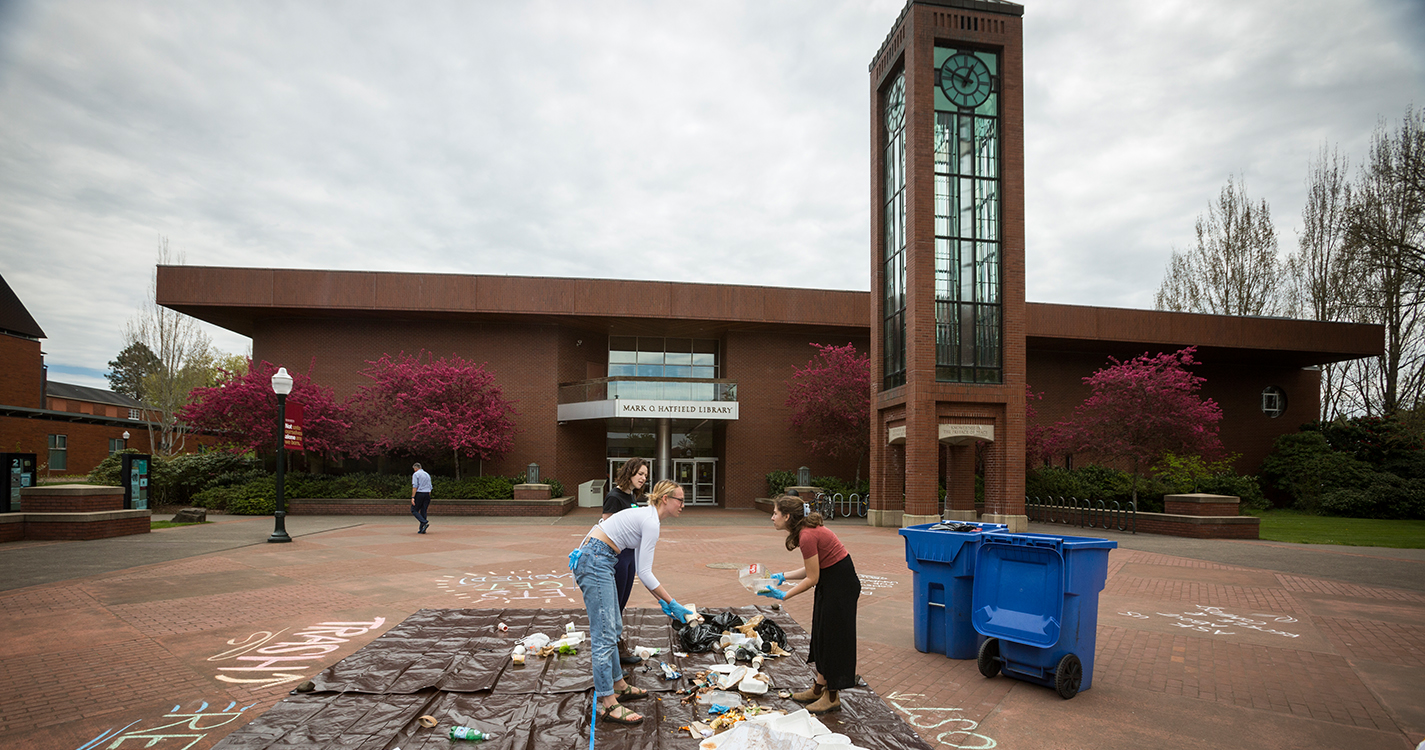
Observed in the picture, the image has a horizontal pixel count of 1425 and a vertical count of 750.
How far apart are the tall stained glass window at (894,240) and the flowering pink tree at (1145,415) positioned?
6.16m

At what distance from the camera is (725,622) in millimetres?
6934

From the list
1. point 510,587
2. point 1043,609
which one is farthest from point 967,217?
point 1043,609

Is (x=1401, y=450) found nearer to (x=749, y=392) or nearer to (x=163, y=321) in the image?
(x=749, y=392)

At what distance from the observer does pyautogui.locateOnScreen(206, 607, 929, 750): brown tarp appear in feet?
14.9

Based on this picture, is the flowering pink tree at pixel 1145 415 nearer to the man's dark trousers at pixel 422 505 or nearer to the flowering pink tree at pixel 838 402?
the flowering pink tree at pixel 838 402

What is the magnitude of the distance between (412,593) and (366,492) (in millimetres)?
17565

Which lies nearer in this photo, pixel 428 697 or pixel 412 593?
pixel 428 697

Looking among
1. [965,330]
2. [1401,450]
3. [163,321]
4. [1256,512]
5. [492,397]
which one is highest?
[163,321]

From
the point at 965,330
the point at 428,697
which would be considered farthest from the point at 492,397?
the point at 428,697

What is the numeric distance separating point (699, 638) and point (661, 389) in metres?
21.8

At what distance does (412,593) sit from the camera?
9.72 meters

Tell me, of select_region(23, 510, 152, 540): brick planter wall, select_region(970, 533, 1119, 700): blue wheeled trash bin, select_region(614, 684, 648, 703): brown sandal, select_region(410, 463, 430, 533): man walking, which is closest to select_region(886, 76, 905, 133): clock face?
select_region(410, 463, 430, 533): man walking

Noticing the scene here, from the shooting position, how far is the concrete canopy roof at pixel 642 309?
27.8 metres

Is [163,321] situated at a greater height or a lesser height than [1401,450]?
greater
